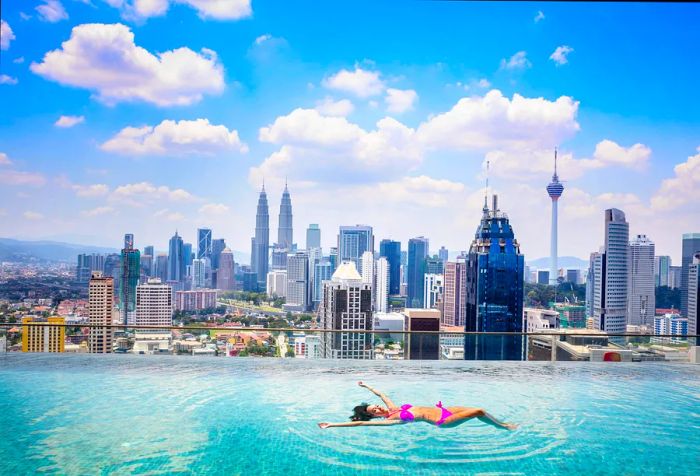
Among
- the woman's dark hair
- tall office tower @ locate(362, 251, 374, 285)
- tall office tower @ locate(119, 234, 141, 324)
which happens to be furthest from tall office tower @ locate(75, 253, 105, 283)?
the woman's dark hair

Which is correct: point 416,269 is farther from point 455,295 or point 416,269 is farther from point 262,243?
point 262,243

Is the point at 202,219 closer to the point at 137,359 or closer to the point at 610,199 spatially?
the point at 610,199

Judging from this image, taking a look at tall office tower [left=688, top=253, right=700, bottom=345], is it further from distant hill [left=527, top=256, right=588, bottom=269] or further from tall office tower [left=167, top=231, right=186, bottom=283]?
tall office tower [left=167, top=231, right=186, bottom=283]

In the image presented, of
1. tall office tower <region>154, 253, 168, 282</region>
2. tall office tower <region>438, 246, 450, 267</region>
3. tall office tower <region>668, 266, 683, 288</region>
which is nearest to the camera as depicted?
tall office tower <region>668, 266, 683, 288</region>

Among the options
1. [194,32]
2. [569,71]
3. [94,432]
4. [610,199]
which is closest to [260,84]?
[194,32]

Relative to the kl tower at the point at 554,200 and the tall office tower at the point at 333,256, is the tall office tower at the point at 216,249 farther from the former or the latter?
the kl tower at the point at 554,200
